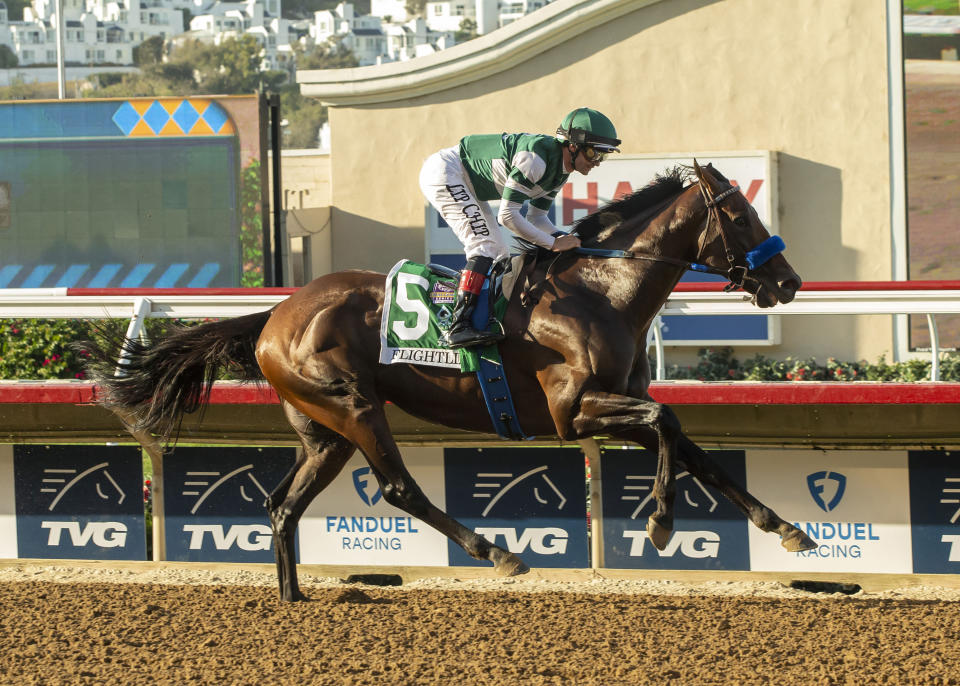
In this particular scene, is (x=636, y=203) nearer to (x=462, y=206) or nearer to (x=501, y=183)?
(x=501, y=183)

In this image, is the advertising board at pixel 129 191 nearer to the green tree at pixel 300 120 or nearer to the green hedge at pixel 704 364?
the green hedge at pixel 704 364

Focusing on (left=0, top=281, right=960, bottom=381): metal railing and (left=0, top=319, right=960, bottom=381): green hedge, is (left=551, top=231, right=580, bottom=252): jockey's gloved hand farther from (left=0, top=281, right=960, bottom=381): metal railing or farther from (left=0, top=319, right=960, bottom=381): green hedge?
(left=0, top=319, right=960, bottom=381): green hedge

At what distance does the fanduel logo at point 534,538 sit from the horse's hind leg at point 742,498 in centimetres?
133

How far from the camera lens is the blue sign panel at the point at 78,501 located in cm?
641

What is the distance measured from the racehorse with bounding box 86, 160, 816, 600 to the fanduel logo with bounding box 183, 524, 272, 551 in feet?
2.31

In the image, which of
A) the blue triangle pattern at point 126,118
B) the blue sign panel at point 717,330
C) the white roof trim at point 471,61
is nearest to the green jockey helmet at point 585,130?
the blue sign panel at point 717,330

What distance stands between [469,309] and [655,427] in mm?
887

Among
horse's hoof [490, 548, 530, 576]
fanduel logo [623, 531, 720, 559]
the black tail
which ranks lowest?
fanduel logo [623, 531, 720, 559]

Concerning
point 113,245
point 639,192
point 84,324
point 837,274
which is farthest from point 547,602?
point 113,245

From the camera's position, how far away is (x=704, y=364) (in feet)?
39.7

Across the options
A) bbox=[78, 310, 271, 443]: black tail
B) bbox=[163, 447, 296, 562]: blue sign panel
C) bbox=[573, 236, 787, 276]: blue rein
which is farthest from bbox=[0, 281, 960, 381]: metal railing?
bbox=[163, 447, 296, 562]: blue sign panel

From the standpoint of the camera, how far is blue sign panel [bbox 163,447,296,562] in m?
6.28

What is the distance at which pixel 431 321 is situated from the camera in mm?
5113

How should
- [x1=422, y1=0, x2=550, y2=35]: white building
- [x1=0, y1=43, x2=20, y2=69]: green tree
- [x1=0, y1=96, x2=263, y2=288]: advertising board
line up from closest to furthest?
[x1=0, y1=96, x2=263, y2=288]: advertising board < [x1=0, y1=43, x2=20, y2=69]: green tree < [x1=422, y1=0, x2=550, y2=35]: white building
